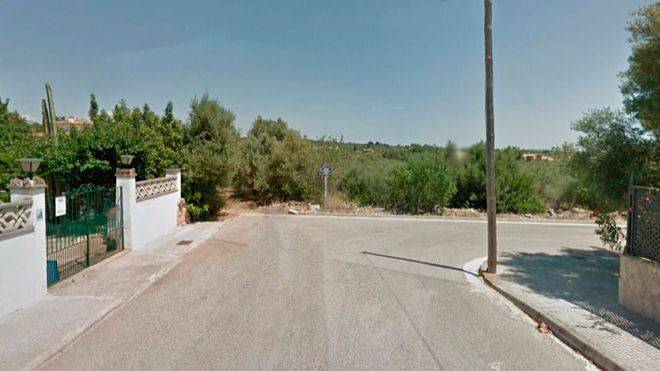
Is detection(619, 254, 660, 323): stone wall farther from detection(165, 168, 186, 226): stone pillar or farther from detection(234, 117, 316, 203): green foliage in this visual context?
detection(234, 117, 316, 203): green foliage

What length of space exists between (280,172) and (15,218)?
46.6 feet

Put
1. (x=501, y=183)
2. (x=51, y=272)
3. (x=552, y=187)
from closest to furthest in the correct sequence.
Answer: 1. (x=51, y=272)
2. (x=501, y=183)
3. (x=552, y=187)

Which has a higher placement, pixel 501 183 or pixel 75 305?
pixel 501 183

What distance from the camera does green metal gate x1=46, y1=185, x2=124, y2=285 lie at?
6.09 m

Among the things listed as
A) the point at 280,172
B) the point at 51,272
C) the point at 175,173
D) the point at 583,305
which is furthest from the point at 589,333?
the point at 280,172

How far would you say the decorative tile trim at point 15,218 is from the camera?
14.8 feet

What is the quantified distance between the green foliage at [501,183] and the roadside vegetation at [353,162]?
51 mm

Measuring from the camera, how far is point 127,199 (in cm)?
827

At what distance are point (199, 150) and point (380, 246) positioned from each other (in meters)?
8.12

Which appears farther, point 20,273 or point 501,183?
point 501,183

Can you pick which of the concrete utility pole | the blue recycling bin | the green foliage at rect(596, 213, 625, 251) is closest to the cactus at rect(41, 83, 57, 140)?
the blue recycling bin

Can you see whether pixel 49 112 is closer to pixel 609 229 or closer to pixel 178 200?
pixel 178 200

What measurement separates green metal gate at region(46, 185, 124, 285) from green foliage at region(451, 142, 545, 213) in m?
15.5

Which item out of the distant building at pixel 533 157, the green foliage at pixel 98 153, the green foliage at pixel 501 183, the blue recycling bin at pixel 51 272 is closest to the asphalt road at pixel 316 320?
the blue recycling bin at pixel 51 272
